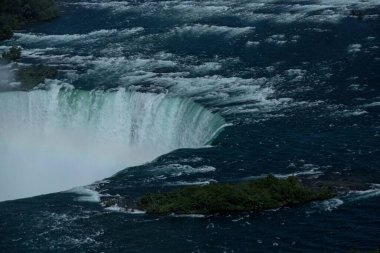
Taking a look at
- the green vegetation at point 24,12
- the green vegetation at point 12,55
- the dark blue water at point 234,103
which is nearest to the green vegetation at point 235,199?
the dark blue water at point 234,103

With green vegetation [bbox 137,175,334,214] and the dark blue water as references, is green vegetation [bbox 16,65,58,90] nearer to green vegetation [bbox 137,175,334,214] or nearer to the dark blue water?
the dark blue water

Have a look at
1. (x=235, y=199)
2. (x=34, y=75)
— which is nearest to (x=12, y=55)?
(x=34, y=75)

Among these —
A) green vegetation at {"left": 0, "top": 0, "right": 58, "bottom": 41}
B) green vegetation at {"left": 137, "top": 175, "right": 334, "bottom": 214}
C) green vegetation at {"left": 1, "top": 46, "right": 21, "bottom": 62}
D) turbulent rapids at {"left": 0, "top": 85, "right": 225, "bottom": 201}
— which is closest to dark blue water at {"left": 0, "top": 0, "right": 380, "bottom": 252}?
green vegetation at {"left": 137, "top": 175, "right": 334, "bottom": 214}

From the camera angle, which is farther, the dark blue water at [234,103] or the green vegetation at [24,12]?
the green vegetation at [24,12]

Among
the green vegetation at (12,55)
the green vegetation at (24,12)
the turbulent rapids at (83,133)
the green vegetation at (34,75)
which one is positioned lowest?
the turbulent rapids at (83,133)

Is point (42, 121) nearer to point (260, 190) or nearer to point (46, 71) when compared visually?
point (46, 71)

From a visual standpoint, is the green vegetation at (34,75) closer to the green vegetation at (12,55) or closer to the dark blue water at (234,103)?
the dark blue water at (234,103)

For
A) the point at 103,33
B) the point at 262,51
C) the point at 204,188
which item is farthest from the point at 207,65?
the point at 204,188
